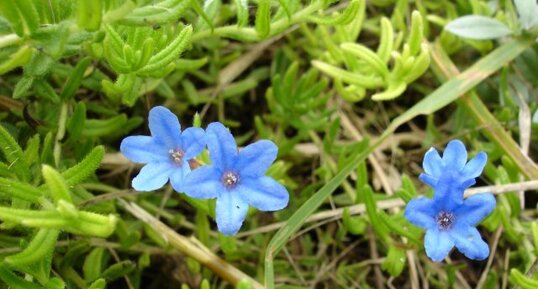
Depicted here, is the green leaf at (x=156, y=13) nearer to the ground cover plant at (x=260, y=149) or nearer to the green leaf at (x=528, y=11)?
the ground cover plant at (x=260, y=149)

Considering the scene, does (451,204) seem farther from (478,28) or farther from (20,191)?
(478,28)

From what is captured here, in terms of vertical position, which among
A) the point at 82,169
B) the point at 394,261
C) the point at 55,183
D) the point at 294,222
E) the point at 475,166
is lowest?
the point at 394,261

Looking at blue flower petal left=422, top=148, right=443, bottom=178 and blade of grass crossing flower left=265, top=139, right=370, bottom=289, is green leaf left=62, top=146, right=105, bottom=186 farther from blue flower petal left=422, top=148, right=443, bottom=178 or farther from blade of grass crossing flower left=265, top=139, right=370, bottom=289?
blue flower petal left=422, top=148, right=443, bottom=178

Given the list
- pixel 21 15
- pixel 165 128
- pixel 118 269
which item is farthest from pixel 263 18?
pixel 118 269

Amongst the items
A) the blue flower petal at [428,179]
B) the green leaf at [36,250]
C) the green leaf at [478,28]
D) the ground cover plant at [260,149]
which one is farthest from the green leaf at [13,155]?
the green leaf at [478,28]

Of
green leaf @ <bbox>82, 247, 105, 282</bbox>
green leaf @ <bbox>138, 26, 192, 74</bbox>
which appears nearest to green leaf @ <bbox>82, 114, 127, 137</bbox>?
green leaf @ <bbox>82, 247, 105, 282</bbox>

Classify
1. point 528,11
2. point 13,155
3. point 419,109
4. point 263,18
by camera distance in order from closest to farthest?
point 13,155, point 263,18, point 419,109, point 528,11
